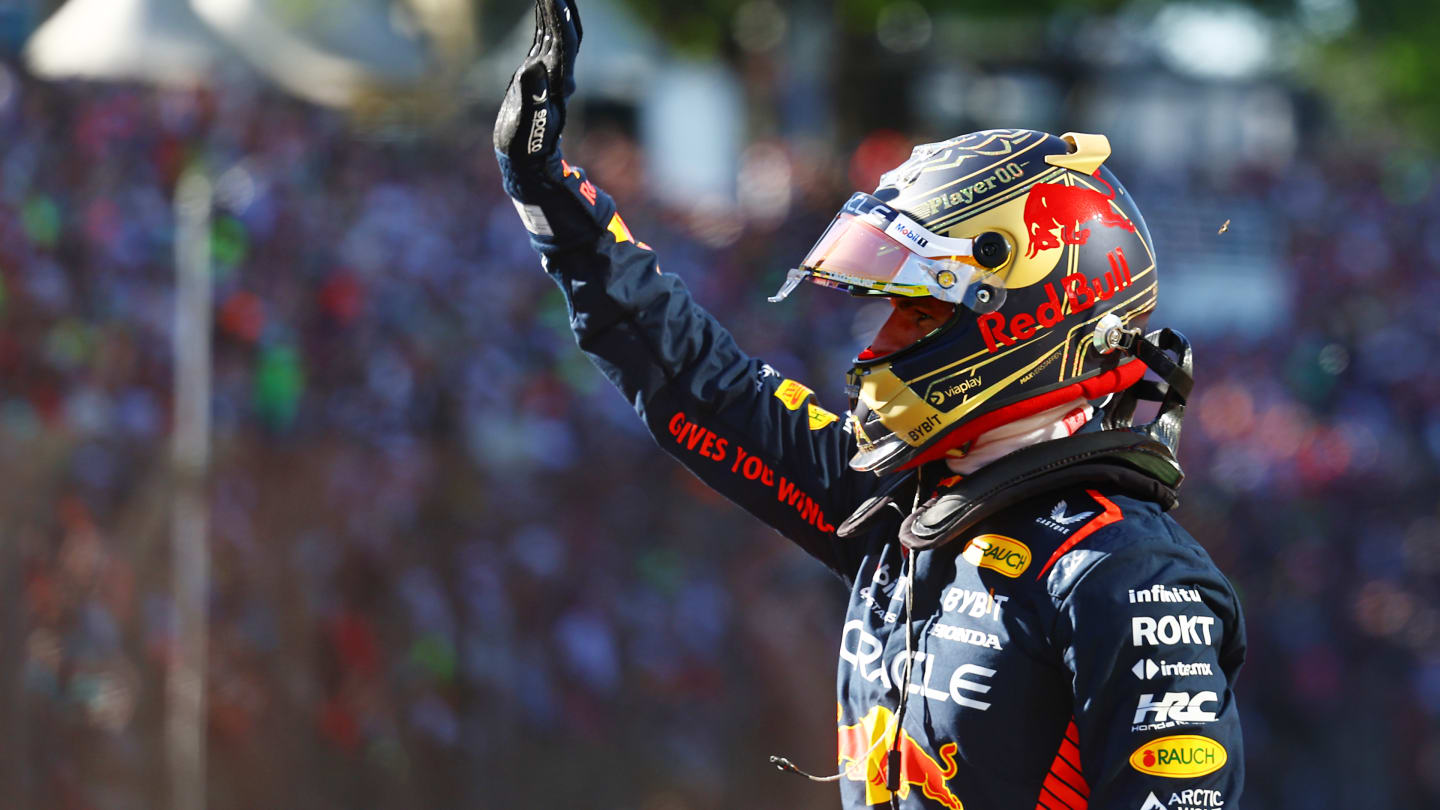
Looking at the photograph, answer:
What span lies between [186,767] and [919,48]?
57.6 feet

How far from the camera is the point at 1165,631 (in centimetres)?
232

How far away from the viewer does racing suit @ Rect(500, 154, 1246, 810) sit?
7.60ft

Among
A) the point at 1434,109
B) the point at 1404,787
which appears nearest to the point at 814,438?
the point at 1404,787

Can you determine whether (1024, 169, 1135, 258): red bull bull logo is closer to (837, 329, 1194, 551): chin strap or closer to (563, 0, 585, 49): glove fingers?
(837, 329, 1194, 551): chin strap

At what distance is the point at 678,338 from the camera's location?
3.00 meters

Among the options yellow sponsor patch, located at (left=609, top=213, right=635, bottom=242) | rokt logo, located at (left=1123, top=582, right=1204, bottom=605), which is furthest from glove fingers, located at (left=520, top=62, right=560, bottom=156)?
rokt logo, located at (left=1123, top=582, right=1204, bottom=605)

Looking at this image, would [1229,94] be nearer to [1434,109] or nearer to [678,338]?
[1434,109]

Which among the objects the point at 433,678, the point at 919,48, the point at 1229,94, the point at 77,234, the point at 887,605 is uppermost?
the point at 1229,94

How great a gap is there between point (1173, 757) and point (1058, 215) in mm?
886

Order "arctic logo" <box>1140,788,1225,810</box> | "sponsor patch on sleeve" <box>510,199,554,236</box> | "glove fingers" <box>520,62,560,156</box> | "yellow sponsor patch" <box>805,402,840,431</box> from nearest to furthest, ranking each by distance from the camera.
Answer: "arctic logo" <box>1140,788,1225,810</box> → "glove fingers" <box>520,62,560,156</box> → "sponsor patch on sleeve" <box>510,199,554,236</box> → "yellow sponsor patch" <box>805,402,840,431</box>

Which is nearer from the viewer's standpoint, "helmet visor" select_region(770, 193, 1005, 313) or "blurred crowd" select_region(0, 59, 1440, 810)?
"helmet visor" select_region(770, 193, 1005, 313)

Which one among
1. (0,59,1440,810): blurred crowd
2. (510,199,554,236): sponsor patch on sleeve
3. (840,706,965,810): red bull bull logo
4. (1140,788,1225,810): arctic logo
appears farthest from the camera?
(0,59,1440,810): blurred crowd

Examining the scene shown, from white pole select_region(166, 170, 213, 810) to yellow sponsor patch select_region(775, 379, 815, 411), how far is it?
13.1 feet

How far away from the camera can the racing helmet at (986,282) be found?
8.64 ft
